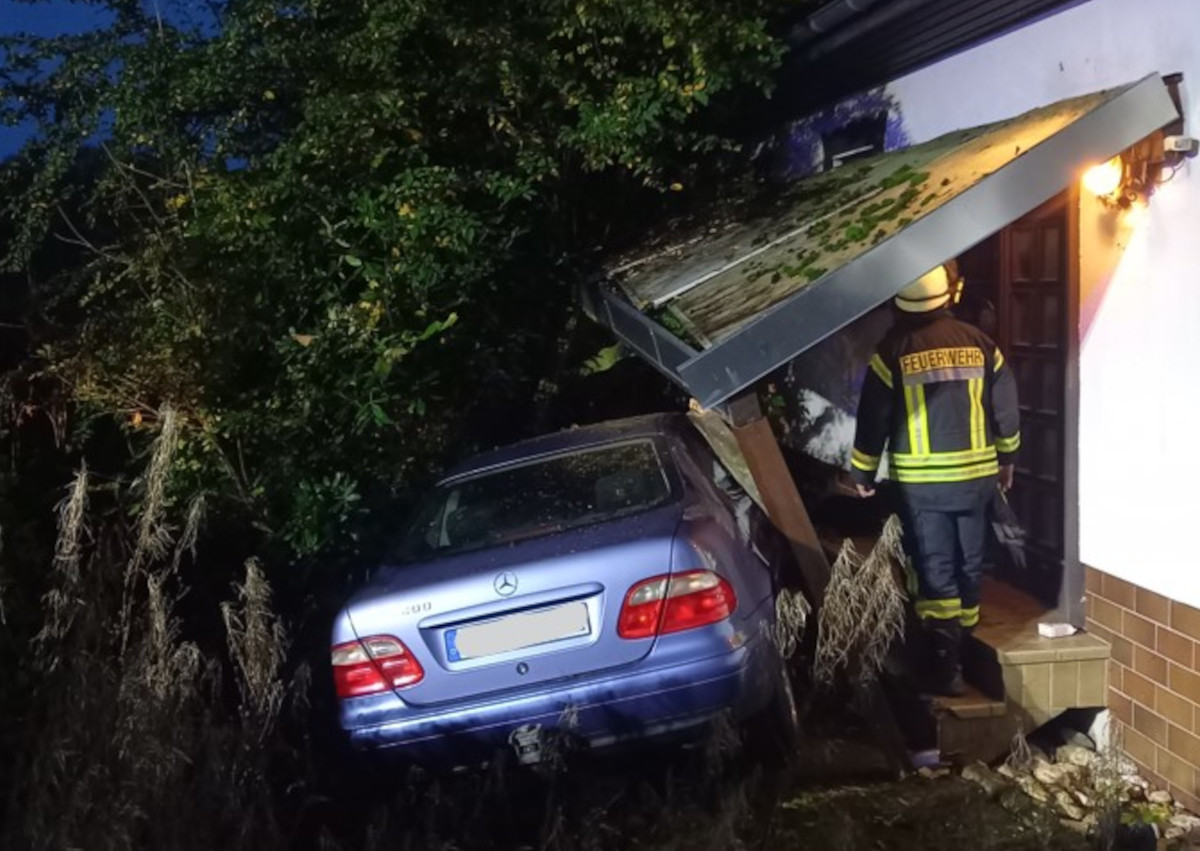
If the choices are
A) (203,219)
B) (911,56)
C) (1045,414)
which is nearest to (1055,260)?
(1045,414)

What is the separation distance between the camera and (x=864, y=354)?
8.47m

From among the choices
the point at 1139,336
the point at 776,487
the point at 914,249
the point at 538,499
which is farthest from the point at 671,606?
the point at 1139,336

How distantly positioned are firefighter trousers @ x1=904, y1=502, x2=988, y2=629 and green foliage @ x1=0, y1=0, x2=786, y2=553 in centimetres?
270

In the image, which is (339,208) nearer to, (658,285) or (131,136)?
(131,136)

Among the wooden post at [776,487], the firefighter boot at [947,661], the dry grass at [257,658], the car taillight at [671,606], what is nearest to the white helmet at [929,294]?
the wooden post at [776,487]

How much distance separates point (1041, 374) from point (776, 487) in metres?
2.35

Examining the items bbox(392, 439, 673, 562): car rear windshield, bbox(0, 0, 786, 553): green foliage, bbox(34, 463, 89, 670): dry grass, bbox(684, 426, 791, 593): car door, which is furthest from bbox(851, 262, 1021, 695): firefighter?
bbox(34, 463, 89, 670): dry grass

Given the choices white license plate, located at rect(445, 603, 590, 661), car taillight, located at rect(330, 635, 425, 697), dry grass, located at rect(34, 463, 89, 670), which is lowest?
car taillight, located at rect(330, 635, 425, 697)

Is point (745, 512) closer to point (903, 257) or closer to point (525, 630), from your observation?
point (525, 630)

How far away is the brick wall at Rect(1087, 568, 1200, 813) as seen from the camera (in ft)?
15.5

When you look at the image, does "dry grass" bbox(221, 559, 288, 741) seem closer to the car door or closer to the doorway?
the car door

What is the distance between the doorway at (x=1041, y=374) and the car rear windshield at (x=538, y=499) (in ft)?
6.53

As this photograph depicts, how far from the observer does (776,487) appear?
16.6ft

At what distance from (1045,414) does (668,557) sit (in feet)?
9.38
